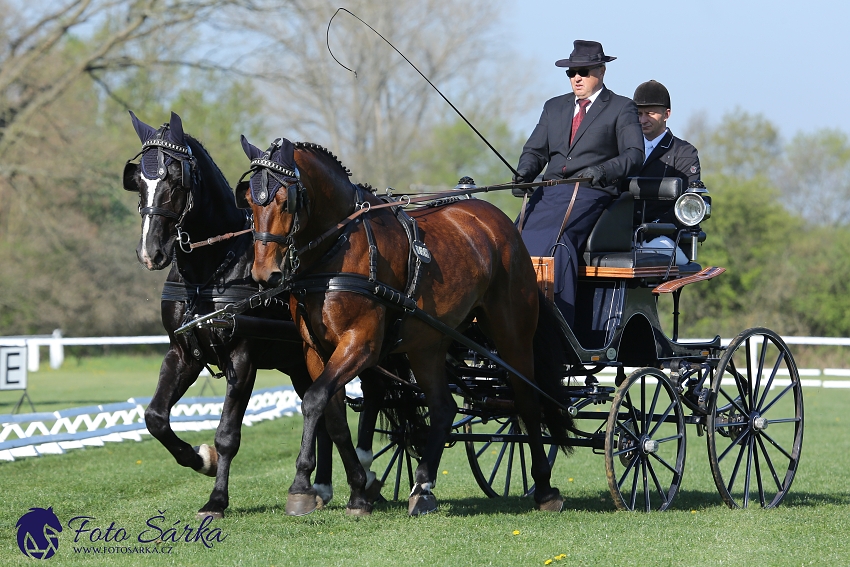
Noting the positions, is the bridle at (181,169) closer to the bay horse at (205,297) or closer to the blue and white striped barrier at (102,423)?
the bay horse at (205,297)

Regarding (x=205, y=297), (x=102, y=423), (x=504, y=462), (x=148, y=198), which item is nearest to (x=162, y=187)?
(x=148, y=198)

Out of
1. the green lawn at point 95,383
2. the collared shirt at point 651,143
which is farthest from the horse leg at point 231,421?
the green lawn at point 95,383

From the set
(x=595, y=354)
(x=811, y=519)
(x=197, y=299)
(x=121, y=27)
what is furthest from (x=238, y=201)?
(x=121, y=27)

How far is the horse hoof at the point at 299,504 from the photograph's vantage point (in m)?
5.78

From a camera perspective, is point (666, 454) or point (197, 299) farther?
point (666, 454)

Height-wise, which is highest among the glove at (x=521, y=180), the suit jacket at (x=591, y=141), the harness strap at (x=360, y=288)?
the suit jacket at (x=591, y=141)

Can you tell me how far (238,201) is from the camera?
17.9 ft

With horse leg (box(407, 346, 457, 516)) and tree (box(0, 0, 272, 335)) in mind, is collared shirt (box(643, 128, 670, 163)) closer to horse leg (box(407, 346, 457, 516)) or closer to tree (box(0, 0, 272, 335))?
horse leg (box(407, 346, 457, 516))

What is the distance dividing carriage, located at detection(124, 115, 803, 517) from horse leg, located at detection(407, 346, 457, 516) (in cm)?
1


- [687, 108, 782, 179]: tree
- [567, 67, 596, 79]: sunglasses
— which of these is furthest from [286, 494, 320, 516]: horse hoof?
[687, 108, 782, 179]: tree

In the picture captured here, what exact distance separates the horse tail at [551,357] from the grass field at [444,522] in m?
0.63

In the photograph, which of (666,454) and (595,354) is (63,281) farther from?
(595,354)

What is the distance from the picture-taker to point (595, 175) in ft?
21.4

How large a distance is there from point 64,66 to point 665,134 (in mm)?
18038
